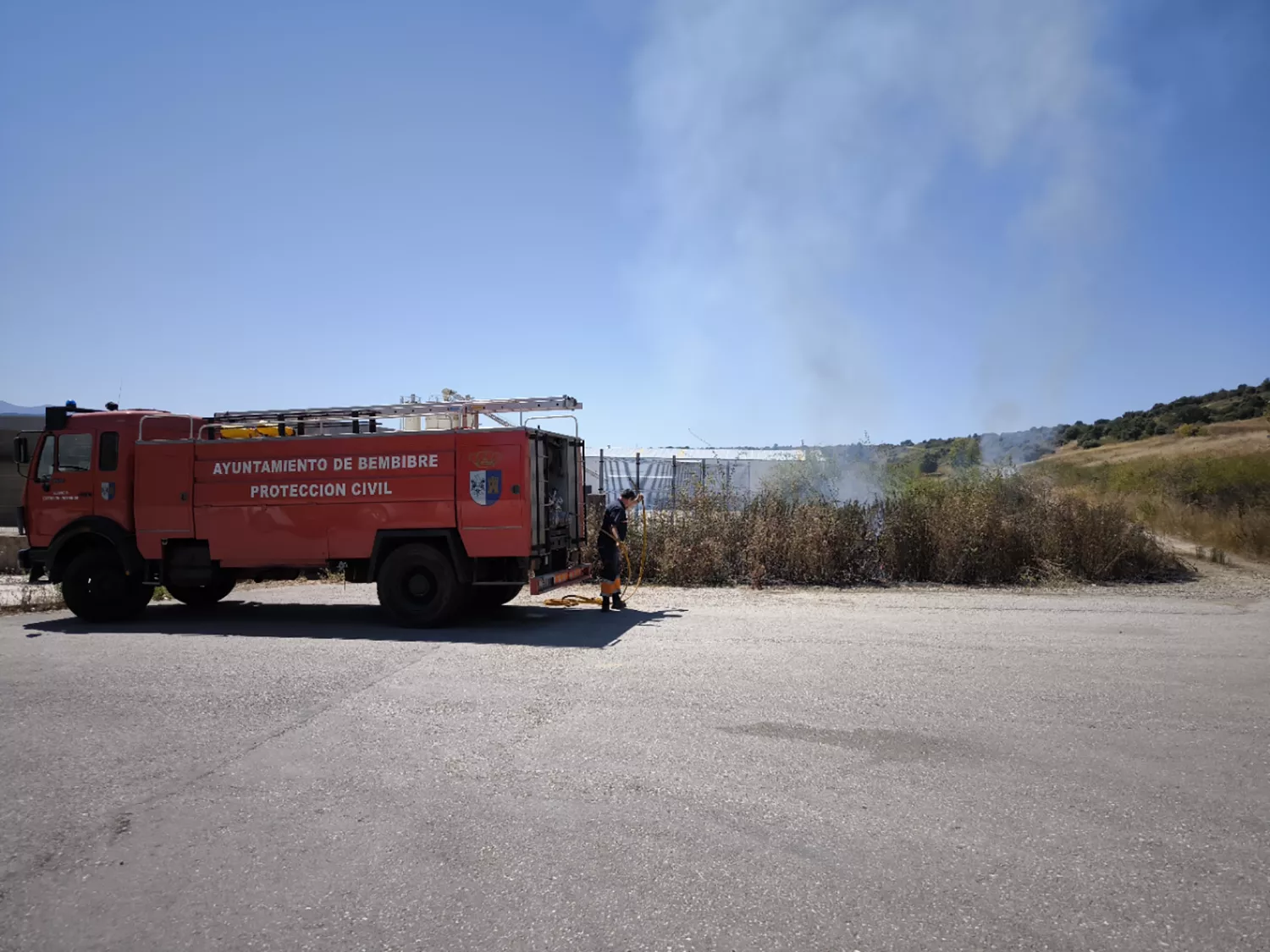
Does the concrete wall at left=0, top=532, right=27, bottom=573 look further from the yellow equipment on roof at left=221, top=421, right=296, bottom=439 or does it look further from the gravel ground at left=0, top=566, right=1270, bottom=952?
the gravel ground at left=0, top=566, right=1270, bottom=952

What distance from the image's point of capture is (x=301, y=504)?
10.3 m

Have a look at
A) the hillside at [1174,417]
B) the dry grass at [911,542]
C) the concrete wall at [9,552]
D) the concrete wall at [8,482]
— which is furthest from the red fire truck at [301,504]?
the hillside at [1174,417]

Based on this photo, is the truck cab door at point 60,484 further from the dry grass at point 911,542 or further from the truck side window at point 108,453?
the dry grass at point 911,542

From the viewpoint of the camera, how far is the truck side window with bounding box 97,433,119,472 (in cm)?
1080

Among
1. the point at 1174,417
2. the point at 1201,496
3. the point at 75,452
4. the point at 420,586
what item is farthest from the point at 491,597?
the point at 1174,417

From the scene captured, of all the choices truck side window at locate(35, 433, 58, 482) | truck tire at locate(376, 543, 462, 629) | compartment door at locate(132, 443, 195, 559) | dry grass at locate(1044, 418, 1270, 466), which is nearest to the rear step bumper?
truck tire at locate(376, 543, 462, 629)

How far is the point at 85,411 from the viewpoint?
11180 mm

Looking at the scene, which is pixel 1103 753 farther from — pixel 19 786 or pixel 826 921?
pixel 19 786

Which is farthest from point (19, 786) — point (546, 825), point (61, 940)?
point (546, 825)

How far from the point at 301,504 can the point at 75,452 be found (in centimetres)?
331

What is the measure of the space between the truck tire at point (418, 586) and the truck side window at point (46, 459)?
15.9ft

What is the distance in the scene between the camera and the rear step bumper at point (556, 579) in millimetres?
9953

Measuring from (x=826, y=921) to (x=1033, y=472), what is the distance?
1454 cm

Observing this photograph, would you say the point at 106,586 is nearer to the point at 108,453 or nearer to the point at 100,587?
the point at 100,587
